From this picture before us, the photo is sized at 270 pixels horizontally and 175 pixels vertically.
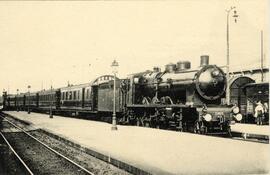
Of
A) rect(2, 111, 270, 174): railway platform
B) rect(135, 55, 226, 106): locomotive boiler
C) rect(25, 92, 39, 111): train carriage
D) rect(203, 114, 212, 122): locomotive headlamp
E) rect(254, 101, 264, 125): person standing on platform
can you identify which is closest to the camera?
rect(2, 111, 270, 174): railway platform

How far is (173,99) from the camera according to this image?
1480 cm

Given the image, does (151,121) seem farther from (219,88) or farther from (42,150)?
(42,150)

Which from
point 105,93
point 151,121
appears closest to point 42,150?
point 151,121

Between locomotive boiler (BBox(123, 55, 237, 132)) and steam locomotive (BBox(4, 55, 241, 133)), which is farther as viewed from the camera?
steam locomotive (BBox(4, 55, 241, 133))

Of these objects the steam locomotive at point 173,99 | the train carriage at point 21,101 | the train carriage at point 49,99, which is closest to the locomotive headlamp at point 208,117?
the steam locomotive at point 173,99

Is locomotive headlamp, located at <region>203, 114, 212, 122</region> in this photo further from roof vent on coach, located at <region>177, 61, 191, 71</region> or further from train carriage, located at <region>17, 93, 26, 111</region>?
train carriage, located at <region>17, 93, 26, 111</region>

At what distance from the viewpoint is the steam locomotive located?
12.8 meters

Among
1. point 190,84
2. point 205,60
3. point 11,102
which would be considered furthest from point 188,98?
point 11,102

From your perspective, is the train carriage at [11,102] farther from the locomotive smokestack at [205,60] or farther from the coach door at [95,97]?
the locomotive smokestack at [205,60]

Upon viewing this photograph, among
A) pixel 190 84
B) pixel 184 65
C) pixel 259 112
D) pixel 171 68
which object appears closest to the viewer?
pixel 190 84

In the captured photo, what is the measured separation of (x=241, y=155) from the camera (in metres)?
7.69

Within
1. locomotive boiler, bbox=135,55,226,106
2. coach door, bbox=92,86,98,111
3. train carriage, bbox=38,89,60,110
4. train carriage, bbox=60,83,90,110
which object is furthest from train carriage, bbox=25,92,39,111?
locomotive boiler, bbox=135,55,226,106

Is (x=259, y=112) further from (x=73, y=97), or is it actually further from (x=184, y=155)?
(x=73, y=97)

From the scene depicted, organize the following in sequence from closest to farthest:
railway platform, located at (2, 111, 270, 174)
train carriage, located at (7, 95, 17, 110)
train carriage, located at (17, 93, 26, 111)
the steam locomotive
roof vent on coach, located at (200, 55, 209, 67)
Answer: railway platform, located at (2, 111, 270, 174) → the steam locomotive → roof vent on coach, located at (200, 55, 209, 67) → train carriage, located at (17, 93, 26, 111) → train carriage, located at (7, 95, 17, 110)
